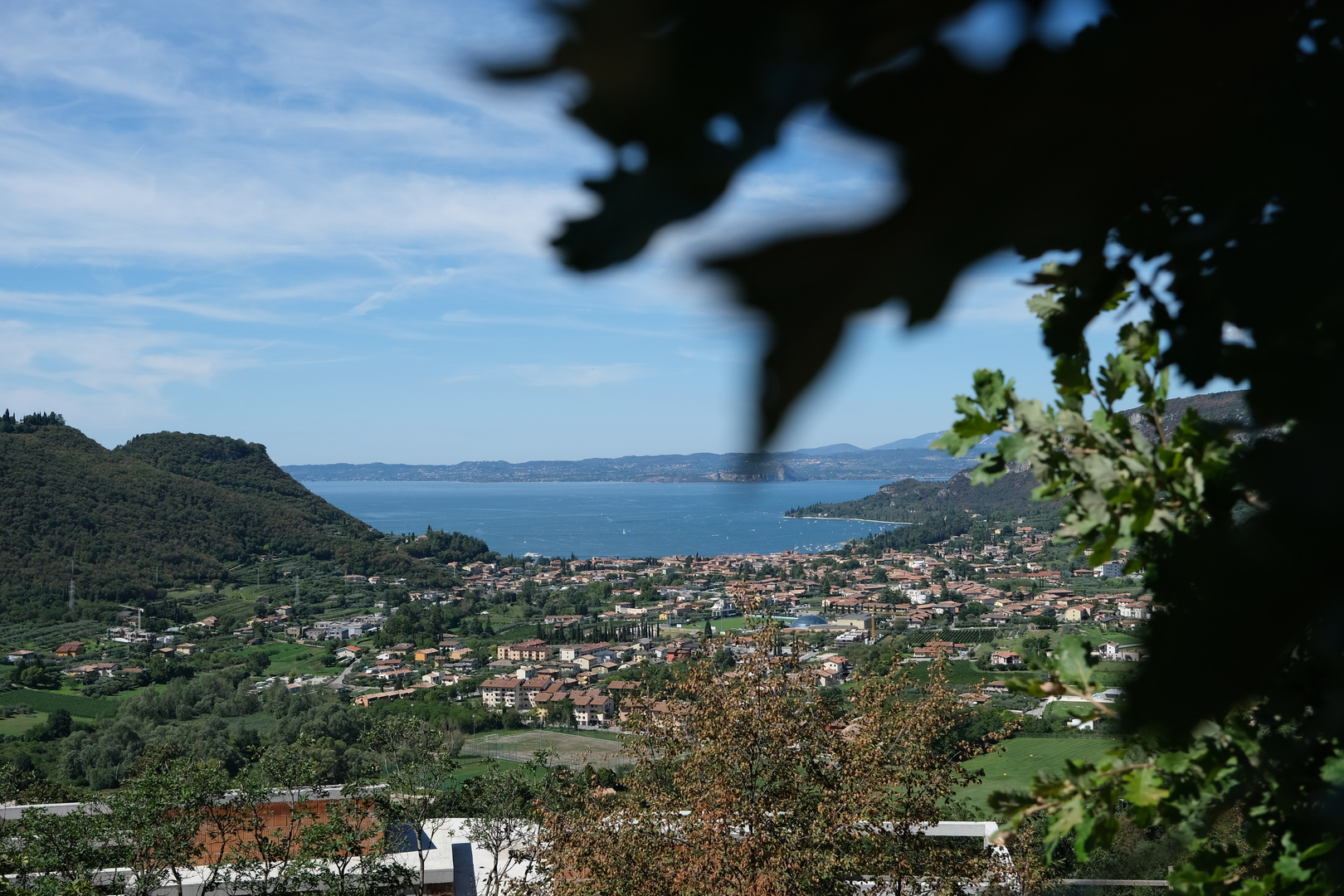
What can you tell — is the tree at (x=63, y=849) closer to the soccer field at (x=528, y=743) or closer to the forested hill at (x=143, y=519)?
the soccer field at (x=528, y=743)

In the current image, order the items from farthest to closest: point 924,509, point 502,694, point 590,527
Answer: point 590,527, point 924,509, point 502,694

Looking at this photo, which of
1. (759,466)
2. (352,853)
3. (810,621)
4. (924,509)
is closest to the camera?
(759,466)

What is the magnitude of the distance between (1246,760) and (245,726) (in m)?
41.6

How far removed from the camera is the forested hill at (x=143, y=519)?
60.4m

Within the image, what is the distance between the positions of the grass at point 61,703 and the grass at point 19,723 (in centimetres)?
58

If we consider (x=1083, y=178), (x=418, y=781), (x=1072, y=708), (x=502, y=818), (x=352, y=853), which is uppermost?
(x=1083, y=178)

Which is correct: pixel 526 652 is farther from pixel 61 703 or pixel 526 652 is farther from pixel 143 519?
pixel 143 519

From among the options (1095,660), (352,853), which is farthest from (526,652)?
(1095,660)

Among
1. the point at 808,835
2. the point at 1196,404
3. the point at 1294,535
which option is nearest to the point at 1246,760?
the point at 1196,404

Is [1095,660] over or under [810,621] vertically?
over

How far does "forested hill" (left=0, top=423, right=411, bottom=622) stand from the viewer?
60438mm

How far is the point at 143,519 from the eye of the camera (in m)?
69.0

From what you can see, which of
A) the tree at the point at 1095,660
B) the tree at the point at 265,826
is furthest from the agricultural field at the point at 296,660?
the tree at the point at 1095,660

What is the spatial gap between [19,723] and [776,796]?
138 feet
